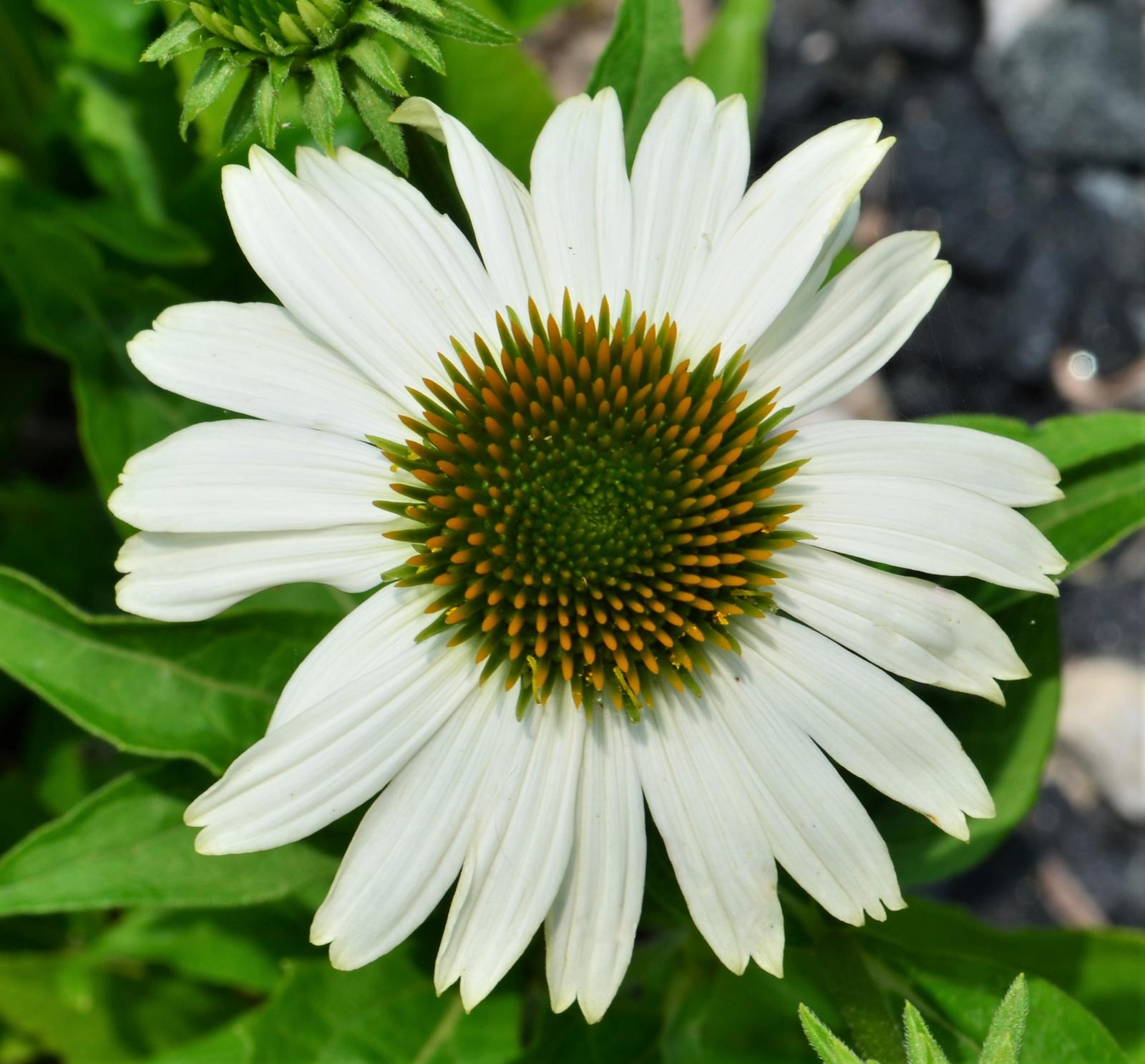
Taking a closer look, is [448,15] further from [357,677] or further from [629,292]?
[357,677]

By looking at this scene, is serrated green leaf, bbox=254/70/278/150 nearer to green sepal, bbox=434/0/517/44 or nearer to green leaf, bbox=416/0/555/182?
green sepal, bbox=434/0/517/44

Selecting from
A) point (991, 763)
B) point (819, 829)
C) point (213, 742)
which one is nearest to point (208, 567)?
point (213, 742)

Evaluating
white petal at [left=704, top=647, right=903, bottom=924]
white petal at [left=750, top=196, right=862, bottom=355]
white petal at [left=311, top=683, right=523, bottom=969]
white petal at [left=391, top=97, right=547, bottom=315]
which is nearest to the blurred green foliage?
white petal at [left=391, top=97, right=547, bottom=315]

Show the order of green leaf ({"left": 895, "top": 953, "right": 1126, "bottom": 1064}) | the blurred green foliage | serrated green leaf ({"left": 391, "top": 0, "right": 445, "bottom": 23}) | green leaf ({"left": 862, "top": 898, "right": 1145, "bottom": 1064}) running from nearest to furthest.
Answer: serrated green leaf ({"left": 391, "top": 0, "right": 445, "bottom": 23}) → green leaf ({"left": 895, "top": 953, "right": 1126, "bottom": 1064}) → the blurred green foliage → green leaf ({"left": 862, "top": 898, "right": 1145, "bottom": 1064})

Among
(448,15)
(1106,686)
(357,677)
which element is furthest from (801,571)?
(1106,686)

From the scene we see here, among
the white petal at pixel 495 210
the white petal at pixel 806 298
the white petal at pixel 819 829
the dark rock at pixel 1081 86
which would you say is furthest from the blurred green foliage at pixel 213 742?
the dark rock at pixel 1081 86

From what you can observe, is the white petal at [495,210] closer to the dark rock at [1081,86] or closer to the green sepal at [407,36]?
the green sepal at [407,36]

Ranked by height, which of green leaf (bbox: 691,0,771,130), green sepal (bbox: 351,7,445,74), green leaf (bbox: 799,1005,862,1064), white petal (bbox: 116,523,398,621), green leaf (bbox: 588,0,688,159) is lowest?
white petal (bbox: 116,523,398,621)
